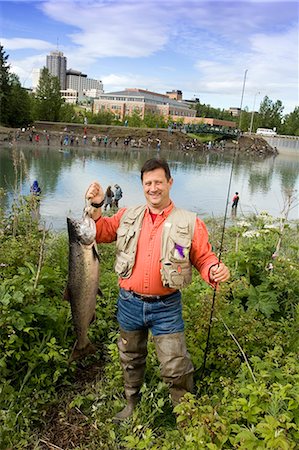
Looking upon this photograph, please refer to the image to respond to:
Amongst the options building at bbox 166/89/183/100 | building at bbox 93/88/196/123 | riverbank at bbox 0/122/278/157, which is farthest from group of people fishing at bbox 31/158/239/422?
building at bbox 166/89/183/100

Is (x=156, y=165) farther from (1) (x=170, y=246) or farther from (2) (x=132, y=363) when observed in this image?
(2) (x=132, y=363)

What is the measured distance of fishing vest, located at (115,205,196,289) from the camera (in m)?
2.92

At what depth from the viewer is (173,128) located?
83.1 meters

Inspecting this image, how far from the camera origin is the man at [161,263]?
2.94m

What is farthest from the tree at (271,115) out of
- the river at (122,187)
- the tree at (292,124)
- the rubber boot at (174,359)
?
the rubber boot at (174,359)

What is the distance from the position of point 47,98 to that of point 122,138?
14.4 metres

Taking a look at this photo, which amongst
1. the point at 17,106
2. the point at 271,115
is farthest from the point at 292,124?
the point at 17,106

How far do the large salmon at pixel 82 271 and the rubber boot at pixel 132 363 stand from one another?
1.15ft

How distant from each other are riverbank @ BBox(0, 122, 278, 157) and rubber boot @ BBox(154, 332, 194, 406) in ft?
156

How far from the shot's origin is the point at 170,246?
2.93 m

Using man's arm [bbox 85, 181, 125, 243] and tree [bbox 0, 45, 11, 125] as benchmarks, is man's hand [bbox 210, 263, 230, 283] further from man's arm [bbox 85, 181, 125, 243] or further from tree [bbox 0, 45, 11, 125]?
tree [bbox 0, 45, 11, 125]

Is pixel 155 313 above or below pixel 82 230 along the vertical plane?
below

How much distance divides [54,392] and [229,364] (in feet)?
5.21

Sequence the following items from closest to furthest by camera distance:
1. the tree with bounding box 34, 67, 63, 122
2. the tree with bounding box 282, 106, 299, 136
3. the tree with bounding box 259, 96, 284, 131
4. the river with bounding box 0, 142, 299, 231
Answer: the river with bounding box 0, 142, 299, 231 < the tree with bounding box 34, 67, 63, 122 < the tree with bounding box 282, 106, 299, 136 < the tree with bounding box 259, 96, 284, 131
